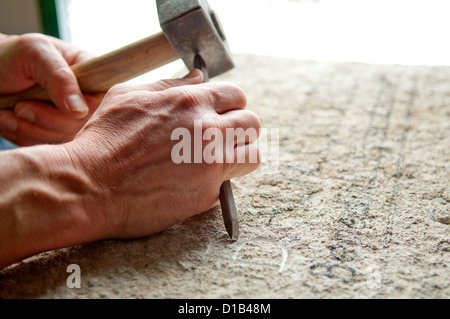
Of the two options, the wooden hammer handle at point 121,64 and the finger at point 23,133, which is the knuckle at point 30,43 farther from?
the finger at point 23,133

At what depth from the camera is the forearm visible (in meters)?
0.94

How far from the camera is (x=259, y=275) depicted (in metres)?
1.01

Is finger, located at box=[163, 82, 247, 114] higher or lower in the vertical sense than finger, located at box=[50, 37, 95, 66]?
lower

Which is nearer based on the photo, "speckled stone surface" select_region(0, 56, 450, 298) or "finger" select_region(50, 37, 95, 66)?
"speckled stone surface" select_region(0, 56, 450, 298)

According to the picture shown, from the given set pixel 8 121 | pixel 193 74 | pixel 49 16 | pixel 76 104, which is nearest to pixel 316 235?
pixel 193 74

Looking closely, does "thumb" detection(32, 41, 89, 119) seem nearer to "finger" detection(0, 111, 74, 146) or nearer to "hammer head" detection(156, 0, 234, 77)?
"finger" detection(0, 111, 74, 146)

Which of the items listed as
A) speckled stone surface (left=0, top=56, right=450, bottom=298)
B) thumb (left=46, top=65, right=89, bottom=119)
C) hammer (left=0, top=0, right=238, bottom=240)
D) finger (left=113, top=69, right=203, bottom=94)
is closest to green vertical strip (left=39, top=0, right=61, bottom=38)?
hammer (left=0, top=0, right=238, bottom=240)

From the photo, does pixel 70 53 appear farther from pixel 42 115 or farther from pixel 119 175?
pixel 119 175

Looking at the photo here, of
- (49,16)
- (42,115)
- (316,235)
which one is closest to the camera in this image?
(316,235)

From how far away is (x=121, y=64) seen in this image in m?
1.43

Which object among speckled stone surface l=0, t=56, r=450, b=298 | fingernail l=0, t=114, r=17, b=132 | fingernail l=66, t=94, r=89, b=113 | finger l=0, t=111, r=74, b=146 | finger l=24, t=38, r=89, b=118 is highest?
finger l=24, t=38, r=89, b=118

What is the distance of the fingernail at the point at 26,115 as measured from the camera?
1.54m

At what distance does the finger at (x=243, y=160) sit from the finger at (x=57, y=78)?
583 mm

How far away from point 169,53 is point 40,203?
643 millimetres
